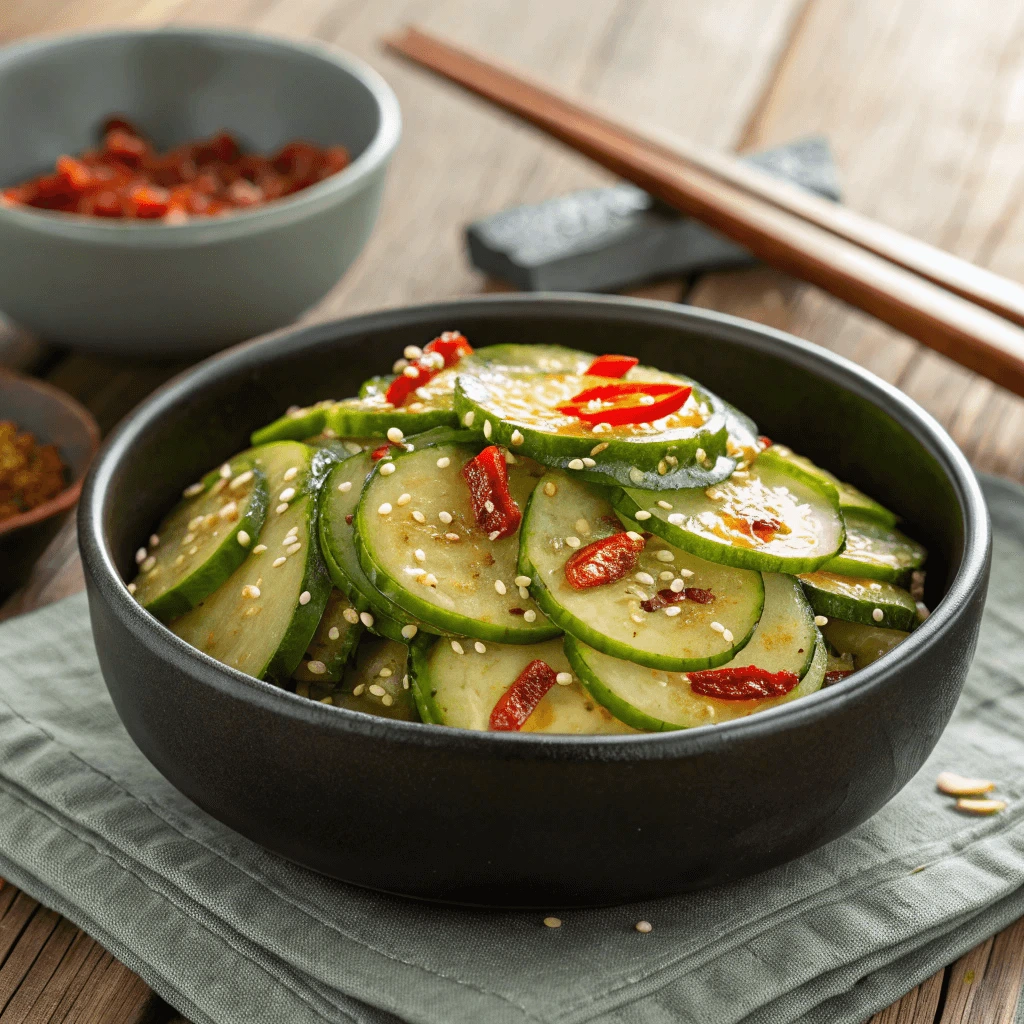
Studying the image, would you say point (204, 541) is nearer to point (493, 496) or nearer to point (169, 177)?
point (493, 496)

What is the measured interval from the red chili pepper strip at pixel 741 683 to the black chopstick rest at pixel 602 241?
1.88 meters

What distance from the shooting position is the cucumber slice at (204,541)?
6.14 ft

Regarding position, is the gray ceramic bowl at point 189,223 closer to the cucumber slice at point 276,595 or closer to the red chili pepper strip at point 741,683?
the cucumber slice at point 276,595

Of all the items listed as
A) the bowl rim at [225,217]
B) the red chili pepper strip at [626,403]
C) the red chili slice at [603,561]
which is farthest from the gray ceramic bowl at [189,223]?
the red chili slice at [603,561]

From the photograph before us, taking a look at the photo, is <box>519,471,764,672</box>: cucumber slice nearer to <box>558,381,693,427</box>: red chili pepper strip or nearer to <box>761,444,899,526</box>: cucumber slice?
<box>558,381,693,427</box>: red chili pepper strip

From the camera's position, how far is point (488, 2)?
16.5ft

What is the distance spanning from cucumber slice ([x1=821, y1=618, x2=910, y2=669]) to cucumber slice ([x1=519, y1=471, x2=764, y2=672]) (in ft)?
0.62

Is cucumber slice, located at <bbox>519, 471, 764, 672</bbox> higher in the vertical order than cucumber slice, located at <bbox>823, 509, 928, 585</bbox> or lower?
lower

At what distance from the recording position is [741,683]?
1.65m

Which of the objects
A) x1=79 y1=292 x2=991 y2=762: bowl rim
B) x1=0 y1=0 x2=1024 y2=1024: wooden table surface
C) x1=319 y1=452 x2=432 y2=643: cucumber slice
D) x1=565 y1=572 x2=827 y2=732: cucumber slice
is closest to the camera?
x1=79 y1=292 x2=991 y2=762: bowl rim

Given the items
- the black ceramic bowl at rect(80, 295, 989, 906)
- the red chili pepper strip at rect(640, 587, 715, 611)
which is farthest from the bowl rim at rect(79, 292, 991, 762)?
the red chili pepper strip at rect(640, 587, 715, 611)

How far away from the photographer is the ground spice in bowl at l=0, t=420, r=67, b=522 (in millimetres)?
2531

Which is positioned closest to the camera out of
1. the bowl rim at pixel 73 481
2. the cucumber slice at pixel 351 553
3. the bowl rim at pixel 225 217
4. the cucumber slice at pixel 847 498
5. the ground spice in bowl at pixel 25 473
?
the cucumber slice at pixel 351 553

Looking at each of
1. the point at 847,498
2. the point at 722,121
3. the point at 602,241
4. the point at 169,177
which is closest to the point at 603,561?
the point at 847,498
